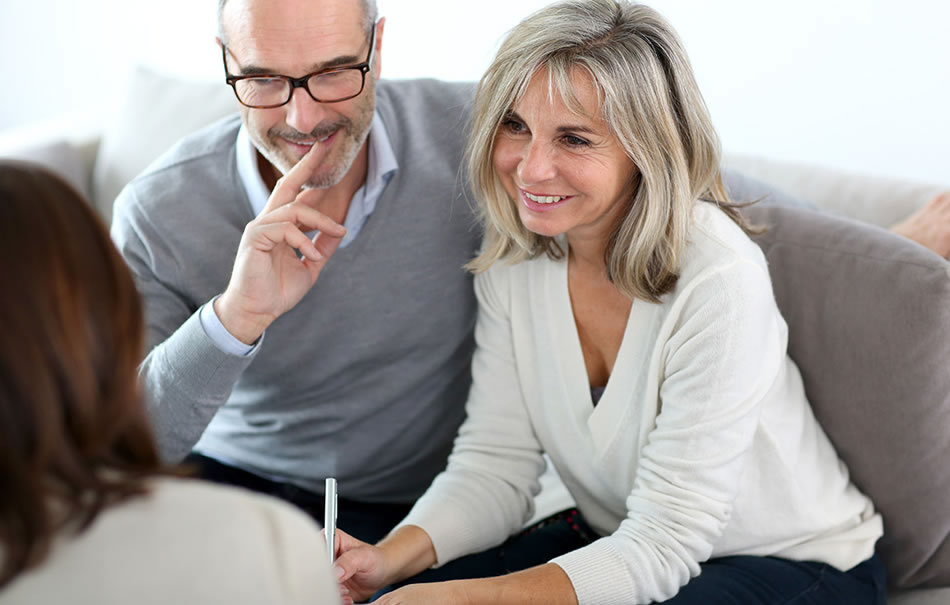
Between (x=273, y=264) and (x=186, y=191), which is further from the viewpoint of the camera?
(x=186, y=191)

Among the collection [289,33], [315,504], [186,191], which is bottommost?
[315,504]

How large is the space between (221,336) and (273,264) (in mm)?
128

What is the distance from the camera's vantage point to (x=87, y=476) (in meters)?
0.66

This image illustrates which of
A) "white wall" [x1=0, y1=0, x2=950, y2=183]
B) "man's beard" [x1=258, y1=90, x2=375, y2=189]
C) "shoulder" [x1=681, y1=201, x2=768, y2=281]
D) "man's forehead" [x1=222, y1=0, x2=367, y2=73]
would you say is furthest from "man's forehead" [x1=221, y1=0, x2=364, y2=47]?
"white wall" [x1=0, y1=0, x2=950, y2=183]

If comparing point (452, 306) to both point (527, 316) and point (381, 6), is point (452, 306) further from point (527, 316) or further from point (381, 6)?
point (381, 6)

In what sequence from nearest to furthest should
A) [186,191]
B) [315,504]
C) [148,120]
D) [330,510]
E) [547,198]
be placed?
[330,510], [547,198], [186,191], [315,504], [148,120]

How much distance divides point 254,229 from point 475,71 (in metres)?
1.43

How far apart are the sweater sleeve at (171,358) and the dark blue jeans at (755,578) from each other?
1.26ft

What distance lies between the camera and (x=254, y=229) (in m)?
1.32

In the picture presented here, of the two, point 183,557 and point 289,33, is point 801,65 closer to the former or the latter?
point 289,33

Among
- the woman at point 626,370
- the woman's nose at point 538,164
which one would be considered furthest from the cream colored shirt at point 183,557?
the woman's nose at point 538,164

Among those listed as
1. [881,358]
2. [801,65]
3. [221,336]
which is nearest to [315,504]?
[221,336]

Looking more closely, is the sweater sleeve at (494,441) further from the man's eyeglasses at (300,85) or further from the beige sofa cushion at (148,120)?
the beige sofa cushion at (148,120)

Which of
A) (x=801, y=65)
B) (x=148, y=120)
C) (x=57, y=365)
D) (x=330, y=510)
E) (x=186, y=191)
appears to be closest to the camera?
(x=57, y=365)
